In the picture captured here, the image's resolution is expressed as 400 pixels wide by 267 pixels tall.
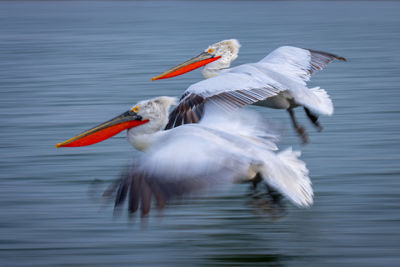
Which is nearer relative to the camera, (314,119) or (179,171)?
(179,171)

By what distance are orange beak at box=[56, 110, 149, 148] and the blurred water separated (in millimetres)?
461

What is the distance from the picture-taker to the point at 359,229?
14.1 feet

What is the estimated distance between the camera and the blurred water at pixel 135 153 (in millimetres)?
4051

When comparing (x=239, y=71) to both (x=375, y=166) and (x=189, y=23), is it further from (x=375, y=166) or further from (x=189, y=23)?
(x=189, y=23)

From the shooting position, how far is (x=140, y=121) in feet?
14.8

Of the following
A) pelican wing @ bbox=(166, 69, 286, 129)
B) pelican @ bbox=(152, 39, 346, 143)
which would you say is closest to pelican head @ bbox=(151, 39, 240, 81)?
pelican @ bbox=(152, 39, 346, 143)

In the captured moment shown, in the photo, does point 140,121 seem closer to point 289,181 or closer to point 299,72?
point 289,181

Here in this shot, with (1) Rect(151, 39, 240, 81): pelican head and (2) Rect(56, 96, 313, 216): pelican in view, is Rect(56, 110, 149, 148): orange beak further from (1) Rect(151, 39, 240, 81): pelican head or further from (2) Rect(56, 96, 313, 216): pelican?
(1) Rect(151, 39, 240, 81): pelican head

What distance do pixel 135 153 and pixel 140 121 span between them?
1.54 m

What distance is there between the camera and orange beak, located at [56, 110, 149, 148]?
455 centimetres

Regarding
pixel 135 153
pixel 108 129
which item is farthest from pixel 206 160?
pixel 135 153

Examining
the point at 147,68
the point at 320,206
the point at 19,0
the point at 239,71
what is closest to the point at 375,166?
the point at 320,206

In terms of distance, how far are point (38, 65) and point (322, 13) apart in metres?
11.0

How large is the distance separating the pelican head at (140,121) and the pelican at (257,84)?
691 millimetres
